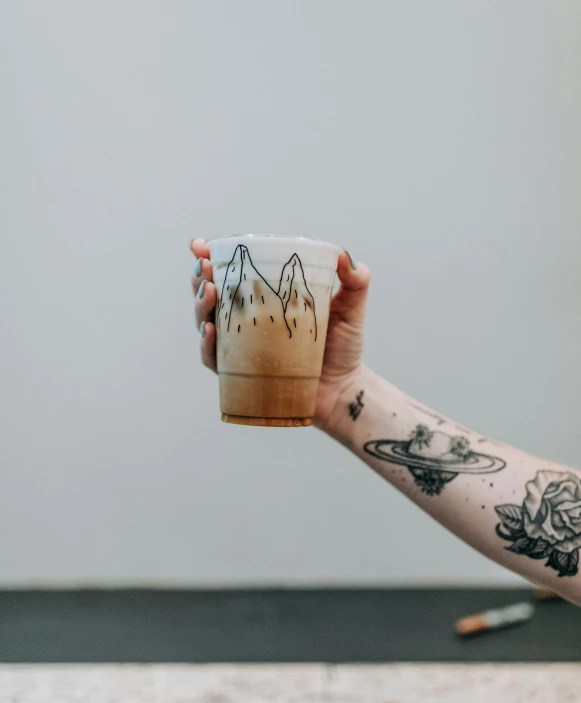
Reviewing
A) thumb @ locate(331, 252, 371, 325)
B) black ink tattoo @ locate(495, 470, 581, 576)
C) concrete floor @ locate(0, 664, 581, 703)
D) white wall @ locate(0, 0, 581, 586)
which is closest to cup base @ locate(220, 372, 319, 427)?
thumb @ locate(331, 252, 371, 325)

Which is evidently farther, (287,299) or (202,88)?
(202,88)

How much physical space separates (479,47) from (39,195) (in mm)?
1015

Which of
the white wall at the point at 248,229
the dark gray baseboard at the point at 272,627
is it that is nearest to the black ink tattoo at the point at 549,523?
the dark gray baseboard at the point at 272,627

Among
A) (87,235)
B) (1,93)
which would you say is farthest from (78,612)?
(1,93)

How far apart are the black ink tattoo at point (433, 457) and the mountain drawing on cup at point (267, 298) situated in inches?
10.5

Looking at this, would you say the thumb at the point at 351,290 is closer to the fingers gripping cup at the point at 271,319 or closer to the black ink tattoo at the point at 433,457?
the fingers gripping cup at the point at 271,319

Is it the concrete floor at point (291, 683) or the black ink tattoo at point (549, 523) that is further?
the concrete floor at point (291, 683)

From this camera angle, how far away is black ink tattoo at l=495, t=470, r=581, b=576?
2.59ft

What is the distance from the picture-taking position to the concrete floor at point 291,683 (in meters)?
1.00

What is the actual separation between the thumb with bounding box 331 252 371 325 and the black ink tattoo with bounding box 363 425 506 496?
7.2 inches

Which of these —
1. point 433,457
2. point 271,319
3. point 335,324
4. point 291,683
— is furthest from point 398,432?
point 291,683

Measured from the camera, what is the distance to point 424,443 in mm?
874

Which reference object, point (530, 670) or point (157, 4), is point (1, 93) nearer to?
point (157, 4)

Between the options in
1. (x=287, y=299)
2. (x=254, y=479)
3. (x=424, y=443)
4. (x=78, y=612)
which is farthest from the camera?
(x=254, y=479)
